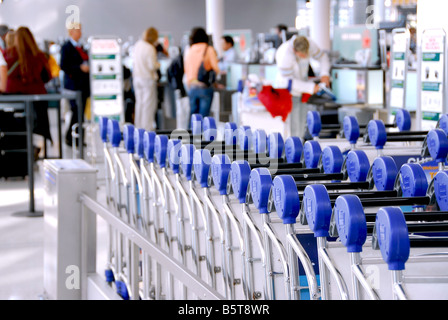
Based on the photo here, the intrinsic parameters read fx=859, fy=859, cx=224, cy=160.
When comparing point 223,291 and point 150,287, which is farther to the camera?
point 150,287

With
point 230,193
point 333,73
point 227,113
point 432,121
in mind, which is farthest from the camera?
point 227,113

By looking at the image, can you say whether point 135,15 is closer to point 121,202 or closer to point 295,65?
point 295,65

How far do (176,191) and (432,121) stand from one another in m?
3.08

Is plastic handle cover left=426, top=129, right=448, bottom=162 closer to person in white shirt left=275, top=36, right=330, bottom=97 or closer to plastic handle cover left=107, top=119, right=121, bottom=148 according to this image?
plastic handle cover left=107, top=119, right=121, bottom=148

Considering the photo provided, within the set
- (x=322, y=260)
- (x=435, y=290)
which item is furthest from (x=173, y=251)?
(x=435, y=290)

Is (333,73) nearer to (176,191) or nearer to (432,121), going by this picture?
(432,121)

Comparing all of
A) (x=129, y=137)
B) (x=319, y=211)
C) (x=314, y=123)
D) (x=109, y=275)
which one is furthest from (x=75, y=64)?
(x=319, y=211)

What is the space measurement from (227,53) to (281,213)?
496 inches

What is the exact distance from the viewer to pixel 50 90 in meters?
16.1

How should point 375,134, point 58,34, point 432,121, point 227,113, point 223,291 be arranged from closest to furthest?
point 223,291 < point 375,134 < point 432,121 < point 227,113 < point 58,34

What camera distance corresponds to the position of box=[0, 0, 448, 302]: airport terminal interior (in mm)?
2186

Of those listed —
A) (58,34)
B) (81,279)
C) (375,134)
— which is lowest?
(81,279)

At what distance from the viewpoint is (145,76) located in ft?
38.9

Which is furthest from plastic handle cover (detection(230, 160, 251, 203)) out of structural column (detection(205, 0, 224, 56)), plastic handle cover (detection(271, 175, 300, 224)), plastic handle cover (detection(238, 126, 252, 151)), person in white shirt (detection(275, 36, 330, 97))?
structural column (detection(205, 0, 224, 56))
